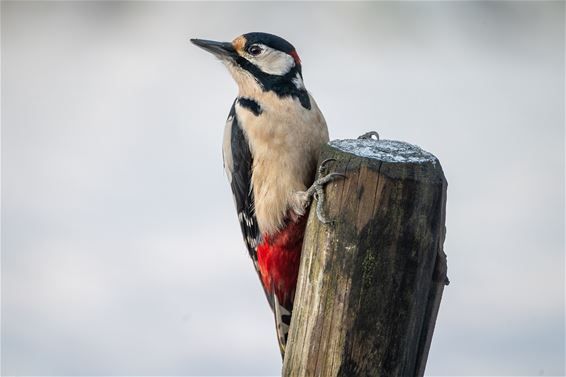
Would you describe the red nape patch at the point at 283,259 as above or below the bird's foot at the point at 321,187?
below

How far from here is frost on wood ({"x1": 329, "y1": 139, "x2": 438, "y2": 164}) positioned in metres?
3.48

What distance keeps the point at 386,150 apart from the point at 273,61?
1.16 m

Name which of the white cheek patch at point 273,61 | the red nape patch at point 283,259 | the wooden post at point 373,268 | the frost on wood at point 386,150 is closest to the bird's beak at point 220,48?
the white cheek patch at point 273,61

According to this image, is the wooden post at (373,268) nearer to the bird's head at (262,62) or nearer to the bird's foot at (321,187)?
the bird's foot at (321,187)

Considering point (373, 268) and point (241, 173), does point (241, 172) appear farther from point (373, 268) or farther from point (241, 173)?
point (373, 268)

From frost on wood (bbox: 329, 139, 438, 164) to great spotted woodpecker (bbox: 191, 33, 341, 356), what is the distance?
428mm

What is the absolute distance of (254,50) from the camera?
4.58 metres

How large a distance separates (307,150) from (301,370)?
3.59ft

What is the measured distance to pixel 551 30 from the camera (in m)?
13.7

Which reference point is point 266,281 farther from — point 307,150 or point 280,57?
point 280,57

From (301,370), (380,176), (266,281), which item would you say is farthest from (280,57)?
(301,370)

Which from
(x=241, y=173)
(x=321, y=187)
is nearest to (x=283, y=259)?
(x=241, y=173)

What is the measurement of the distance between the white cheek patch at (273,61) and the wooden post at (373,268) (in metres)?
1.12

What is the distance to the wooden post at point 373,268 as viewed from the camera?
3.38 m
